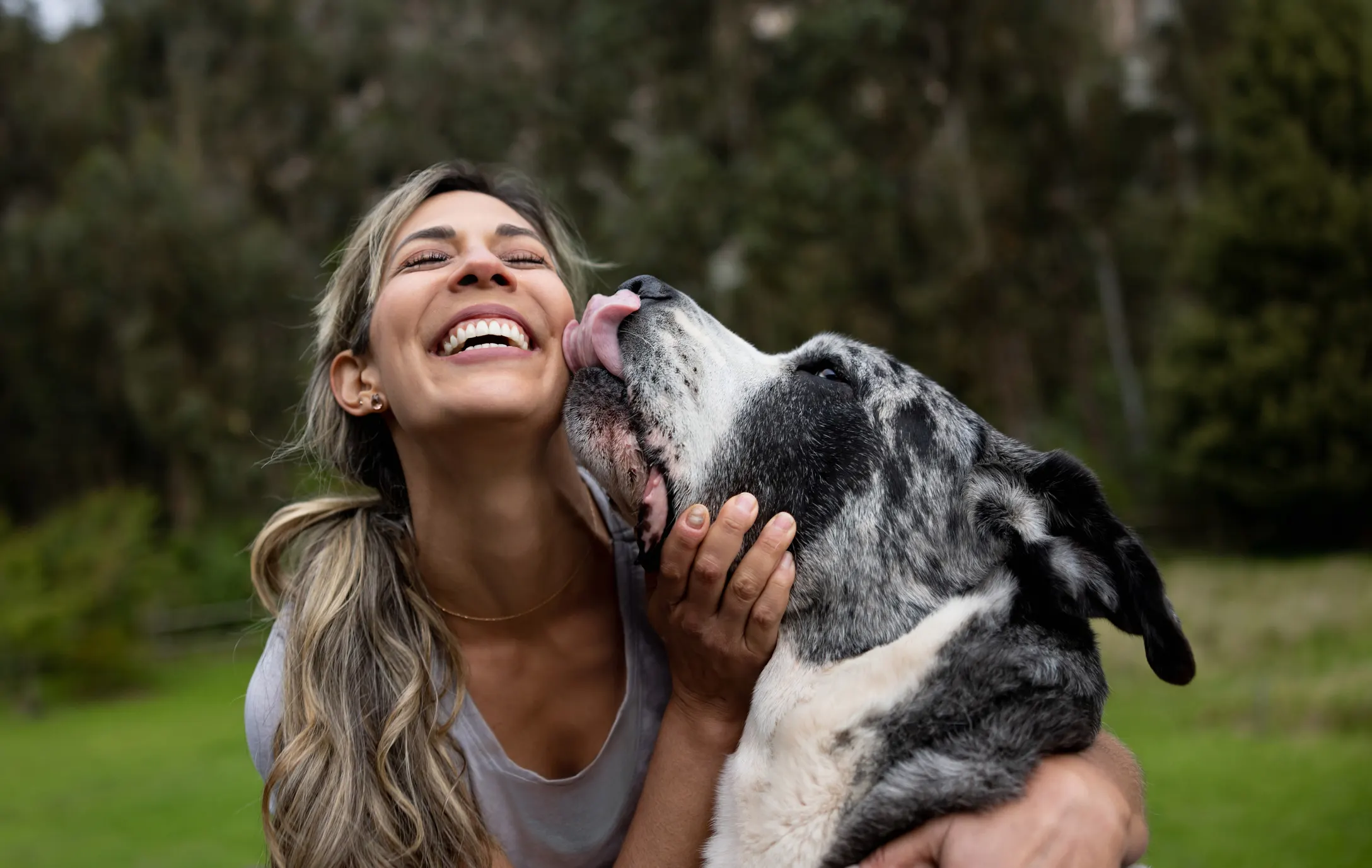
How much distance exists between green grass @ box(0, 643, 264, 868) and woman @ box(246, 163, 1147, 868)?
127 inches

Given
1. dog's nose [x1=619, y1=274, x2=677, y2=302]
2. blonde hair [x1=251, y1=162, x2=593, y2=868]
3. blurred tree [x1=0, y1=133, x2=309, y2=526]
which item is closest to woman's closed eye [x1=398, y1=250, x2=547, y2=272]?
blonde hair [x1=251, y1=162, x2=593, y2=868]

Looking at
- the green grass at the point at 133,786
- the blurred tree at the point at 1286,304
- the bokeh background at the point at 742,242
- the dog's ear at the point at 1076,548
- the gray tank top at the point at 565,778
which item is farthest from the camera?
the blurred tree at the point at 1286,304

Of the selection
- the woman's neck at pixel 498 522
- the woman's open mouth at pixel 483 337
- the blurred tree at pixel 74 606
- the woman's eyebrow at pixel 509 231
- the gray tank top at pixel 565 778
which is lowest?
the blurred tree at pixel 74 606

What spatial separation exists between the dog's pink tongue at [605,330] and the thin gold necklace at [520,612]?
72 cm

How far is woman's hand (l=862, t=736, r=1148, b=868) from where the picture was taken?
7.11 feet

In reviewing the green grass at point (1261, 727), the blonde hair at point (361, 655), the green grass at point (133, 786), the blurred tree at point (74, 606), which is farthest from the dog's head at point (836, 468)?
the blurred tree at point (74, 606)

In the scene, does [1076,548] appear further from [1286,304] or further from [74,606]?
[1286,304]

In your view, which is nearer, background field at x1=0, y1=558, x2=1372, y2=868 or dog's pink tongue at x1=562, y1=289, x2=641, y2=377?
dog's pink tongue at x1=562, y1=289, x2=641, y2=377

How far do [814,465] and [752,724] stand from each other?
1.94 ft

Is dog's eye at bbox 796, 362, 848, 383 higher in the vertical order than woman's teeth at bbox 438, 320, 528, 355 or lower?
lower

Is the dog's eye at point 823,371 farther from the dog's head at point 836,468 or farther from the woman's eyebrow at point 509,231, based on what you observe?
the woman's eyebrow at point 509,231

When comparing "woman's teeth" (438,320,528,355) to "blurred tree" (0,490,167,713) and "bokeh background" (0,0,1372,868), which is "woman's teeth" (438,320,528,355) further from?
"blurred tree" (0,490,167,713)

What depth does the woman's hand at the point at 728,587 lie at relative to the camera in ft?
8.01

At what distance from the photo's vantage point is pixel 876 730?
226 cm
